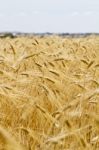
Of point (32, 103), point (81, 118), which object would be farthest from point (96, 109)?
point (32, 103)

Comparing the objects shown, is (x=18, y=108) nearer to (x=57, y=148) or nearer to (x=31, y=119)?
(x=31, y=119)

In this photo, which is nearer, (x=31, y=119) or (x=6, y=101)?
(x=31, y=119)

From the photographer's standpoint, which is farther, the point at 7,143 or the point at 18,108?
the point at 18,108

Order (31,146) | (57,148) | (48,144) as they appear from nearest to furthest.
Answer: (48,144) < (57,148) < (31,146)

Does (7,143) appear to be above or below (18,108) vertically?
above

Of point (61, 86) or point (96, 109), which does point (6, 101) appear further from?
point (96, 109)

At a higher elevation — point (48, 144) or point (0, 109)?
point (48, 144)

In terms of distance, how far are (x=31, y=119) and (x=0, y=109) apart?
0.66 ft

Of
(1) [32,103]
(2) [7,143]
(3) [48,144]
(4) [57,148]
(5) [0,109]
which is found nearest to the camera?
(2) [7,143]

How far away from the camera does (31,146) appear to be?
1.47 metres

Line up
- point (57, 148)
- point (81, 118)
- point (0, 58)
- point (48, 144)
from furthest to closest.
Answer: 1. point (0, 58)
2. point (81, 118)
3. point (57, 148)
4. point (48, 144)

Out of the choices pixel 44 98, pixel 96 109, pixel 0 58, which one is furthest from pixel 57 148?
pixel 0 58

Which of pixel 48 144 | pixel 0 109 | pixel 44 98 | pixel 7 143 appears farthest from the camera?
pixel 44 98

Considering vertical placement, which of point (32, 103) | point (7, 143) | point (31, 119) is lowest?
point (31, 119)
